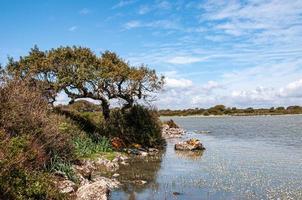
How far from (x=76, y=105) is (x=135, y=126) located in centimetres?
940

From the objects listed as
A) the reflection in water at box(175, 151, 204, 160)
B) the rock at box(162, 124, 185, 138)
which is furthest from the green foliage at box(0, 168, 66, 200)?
the rock at box(162, 124, 185, 138)

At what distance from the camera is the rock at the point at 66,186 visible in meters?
19.0

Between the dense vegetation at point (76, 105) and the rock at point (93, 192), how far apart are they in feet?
10.2

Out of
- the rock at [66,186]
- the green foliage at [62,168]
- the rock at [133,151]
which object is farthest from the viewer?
the rock at [133,151]

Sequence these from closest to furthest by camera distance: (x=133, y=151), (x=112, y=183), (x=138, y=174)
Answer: (x=112, y=183) < (x=138, y=174) < (x=133, y=151)

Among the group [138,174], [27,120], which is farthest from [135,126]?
[27,120]

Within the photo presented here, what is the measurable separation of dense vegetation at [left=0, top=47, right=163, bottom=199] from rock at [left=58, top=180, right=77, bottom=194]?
142 cm

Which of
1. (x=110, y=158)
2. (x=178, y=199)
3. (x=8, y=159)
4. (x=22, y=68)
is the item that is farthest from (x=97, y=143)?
(x=8, y=159)

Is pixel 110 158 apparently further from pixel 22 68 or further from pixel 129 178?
pixel 22 68

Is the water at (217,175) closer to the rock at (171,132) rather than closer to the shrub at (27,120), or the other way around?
the shrub at (27,120)

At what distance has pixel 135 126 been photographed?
145 ft

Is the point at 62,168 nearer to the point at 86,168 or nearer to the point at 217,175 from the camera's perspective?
the point at 86,168

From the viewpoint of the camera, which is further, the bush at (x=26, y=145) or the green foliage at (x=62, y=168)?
the green foliage at (x=62, y=168)

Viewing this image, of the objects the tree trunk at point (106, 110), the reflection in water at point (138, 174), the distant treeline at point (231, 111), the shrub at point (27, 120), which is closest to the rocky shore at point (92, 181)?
the reflection in water at point (138, 174)
